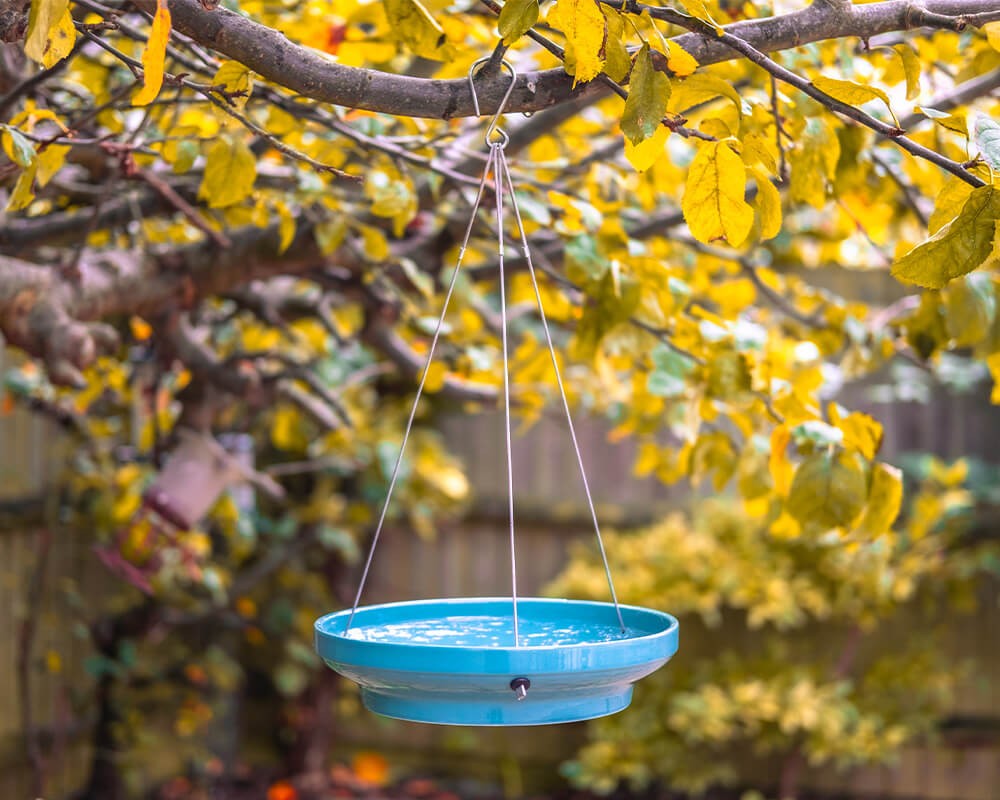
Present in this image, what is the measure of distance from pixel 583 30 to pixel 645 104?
10 cm

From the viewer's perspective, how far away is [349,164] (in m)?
2.29

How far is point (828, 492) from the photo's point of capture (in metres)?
1.52

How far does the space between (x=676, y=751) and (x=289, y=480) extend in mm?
1828

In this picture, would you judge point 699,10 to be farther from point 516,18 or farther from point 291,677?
point 291,677

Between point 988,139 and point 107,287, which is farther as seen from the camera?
point 107,287

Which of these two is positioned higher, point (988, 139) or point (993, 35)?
point (993, 35)

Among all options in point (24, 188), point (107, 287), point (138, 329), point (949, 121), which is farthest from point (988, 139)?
point (138, 329)

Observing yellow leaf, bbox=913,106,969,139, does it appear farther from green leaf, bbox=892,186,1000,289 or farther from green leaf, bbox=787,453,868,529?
green leaf, bbox=787,453,868,529

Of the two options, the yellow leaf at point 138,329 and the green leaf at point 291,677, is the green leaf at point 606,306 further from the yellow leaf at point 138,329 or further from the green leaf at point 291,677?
the green leaf at point 291,677

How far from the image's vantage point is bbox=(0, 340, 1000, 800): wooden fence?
3574 millimetres

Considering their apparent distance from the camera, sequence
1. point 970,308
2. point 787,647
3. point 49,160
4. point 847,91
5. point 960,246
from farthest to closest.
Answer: point 787,647, point 970,308, point 49,160, point 847,91, point 960,246

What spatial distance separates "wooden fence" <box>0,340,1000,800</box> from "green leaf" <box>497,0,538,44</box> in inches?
90.1

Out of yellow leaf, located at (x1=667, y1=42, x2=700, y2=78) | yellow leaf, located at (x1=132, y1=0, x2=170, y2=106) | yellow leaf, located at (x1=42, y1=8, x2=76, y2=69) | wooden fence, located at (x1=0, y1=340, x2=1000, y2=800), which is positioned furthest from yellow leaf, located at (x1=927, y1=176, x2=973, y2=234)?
wooden fence, located at (x1=0, y1=340, x2=1000, y2=800)

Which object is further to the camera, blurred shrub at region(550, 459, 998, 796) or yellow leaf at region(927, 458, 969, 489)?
blurred shrub at region(550, 459, 998, 796)
